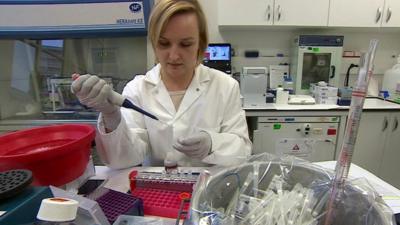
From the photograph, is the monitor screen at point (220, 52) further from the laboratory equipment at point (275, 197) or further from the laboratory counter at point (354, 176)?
the laboratory equipment at point (275, 197)

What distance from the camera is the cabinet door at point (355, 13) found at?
8.05ft

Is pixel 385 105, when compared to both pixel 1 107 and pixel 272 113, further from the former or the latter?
pixel 1 107

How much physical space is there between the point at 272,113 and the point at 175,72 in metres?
1.34

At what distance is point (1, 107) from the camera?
8.43 ft

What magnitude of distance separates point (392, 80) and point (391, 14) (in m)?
0.64

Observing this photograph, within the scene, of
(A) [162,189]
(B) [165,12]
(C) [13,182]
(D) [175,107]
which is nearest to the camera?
(C) [13,182]

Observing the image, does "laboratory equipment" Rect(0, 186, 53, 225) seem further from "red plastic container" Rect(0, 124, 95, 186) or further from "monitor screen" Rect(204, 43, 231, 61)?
"monitor screen" Rect(204, 43, 231, 61)

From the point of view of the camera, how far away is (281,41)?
9.40 feet

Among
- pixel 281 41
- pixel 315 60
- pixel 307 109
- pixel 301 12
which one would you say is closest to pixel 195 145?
pixel 307 109

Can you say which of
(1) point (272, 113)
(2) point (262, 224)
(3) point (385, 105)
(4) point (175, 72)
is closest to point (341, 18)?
(3) point (385, 105)

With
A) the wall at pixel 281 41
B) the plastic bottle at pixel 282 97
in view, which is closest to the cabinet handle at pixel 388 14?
the wall at pixel 281 41

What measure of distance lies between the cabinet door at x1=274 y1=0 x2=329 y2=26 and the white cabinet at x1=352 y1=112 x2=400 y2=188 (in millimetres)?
937

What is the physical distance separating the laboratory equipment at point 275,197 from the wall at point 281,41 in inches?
92.6

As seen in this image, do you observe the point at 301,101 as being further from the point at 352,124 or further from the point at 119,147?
the point at 352,124
